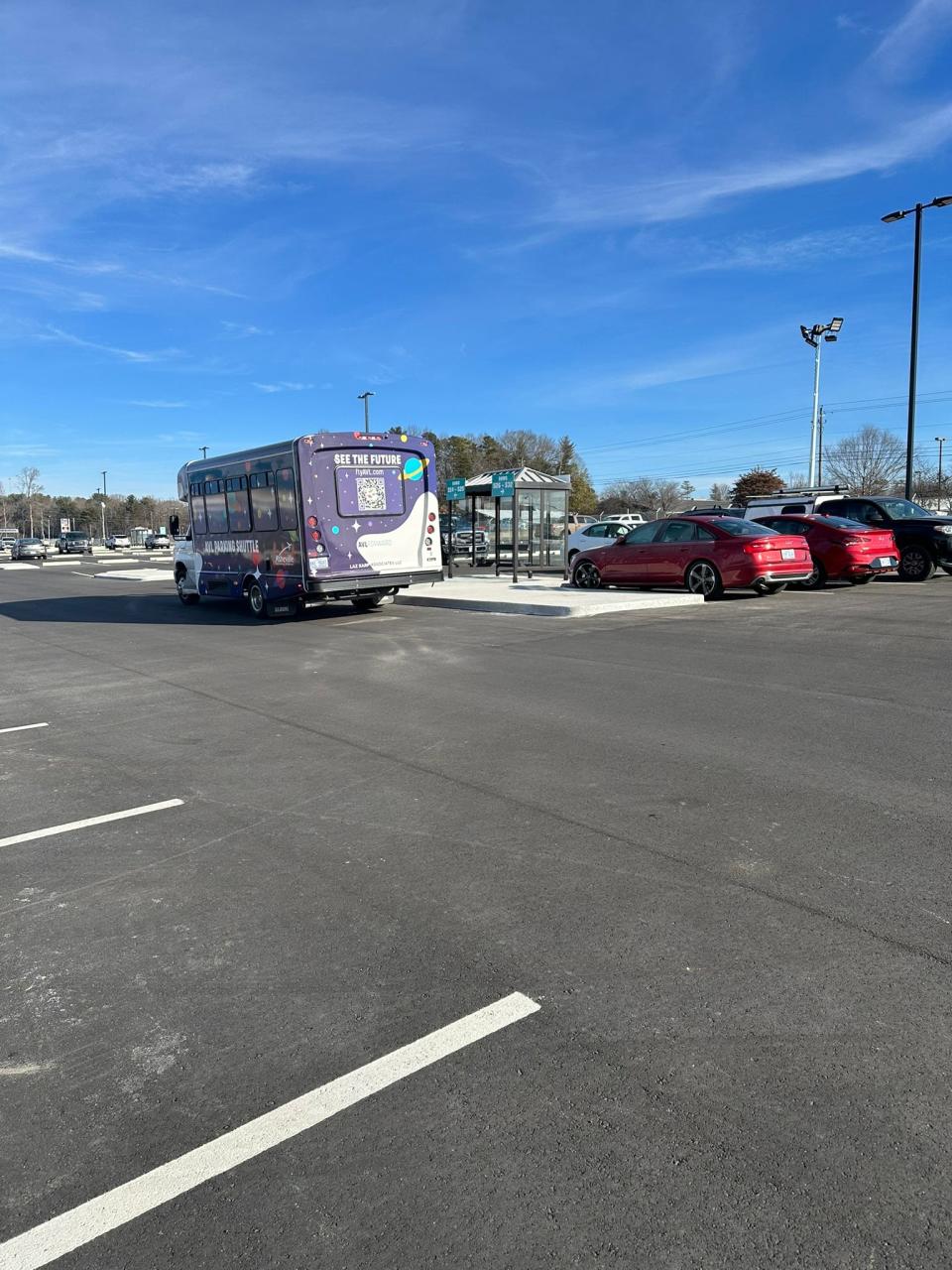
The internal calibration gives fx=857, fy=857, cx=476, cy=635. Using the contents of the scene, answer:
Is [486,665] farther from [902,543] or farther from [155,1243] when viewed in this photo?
Result: [902,543]

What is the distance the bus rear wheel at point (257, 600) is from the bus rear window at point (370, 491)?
2.57 metres

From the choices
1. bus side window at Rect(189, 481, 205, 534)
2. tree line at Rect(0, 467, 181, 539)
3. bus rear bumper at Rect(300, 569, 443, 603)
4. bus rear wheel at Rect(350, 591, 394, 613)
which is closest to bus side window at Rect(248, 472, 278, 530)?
bus rear bumper at Rect(300, 569, 443, 603)

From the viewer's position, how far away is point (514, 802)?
5012 millimetres

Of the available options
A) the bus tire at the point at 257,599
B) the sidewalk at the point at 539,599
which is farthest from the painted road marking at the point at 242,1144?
the bus tire at the point at 257,599

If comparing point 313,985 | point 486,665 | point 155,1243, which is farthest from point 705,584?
point 155,1243

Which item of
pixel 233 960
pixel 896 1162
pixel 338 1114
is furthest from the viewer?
pixel 233 960

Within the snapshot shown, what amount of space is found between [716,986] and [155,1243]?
1.89 meters

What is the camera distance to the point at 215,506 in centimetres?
1725

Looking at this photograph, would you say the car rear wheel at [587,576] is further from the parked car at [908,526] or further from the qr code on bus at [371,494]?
the qr code on bus at [371,494]

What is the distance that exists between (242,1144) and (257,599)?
14.6 m

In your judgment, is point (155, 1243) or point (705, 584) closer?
point (155, 1243)

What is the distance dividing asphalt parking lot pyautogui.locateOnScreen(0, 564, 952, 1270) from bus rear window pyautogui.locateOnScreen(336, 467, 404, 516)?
334 inches

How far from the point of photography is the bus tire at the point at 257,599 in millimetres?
16125

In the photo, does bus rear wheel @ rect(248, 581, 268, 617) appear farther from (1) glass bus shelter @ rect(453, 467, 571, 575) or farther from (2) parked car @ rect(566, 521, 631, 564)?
(2) parked car @ rect(566, 521, 631, 564)
